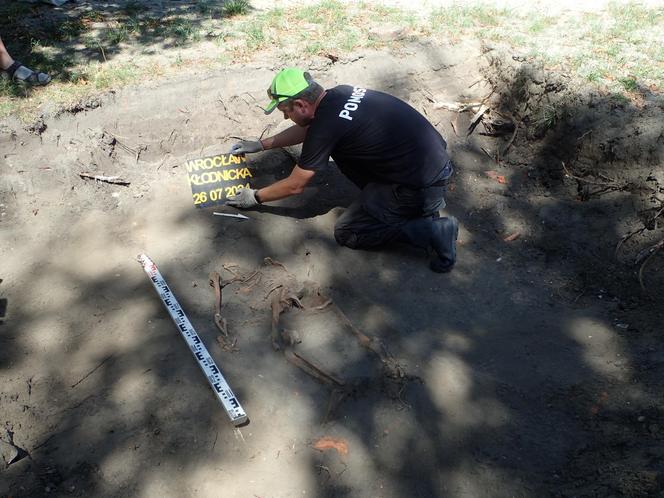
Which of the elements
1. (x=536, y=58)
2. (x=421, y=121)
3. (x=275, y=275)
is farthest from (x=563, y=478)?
(x=536, y=58)

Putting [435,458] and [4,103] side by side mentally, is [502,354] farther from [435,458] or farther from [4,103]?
[4,103]

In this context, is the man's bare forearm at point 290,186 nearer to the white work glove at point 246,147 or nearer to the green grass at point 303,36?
the white work glove at point 246,147

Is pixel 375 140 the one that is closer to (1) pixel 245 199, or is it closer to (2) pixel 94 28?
(1) pixel 245 199

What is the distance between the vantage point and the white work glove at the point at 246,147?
5258 millimetres

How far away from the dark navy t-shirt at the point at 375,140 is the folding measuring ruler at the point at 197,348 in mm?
1437

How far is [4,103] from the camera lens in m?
5.41

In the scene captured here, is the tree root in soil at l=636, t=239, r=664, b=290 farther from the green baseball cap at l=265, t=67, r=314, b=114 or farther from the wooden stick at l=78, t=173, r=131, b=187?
the wooden stick at l=78, t=173, r=131, b=187

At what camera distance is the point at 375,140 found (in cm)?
460

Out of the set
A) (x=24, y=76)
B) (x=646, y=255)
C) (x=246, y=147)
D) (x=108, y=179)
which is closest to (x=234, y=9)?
(x=24, y=76)

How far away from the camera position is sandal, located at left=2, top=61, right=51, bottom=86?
565 centimetres

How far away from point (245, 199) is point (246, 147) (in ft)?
1.88

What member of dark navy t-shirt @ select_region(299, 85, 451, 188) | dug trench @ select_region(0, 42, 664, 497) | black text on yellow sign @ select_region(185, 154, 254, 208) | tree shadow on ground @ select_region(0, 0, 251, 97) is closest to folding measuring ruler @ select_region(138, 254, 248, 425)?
dug trench @ select_region(0, 42, 664, 497)

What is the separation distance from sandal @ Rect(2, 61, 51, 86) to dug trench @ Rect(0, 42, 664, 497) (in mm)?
580

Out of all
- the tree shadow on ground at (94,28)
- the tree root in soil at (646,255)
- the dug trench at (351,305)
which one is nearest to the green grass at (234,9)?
the tree shadow on ground at (94,28)
